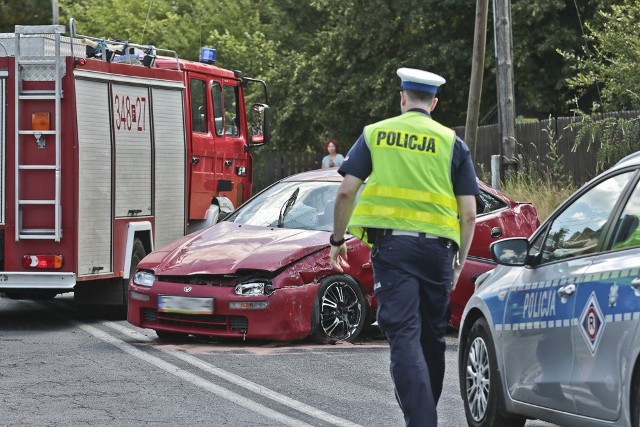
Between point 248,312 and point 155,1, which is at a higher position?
point 155,1

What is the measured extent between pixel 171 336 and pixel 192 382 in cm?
281

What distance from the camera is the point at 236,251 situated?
466 inches

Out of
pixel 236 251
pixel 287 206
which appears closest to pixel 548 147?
pixel 287 206

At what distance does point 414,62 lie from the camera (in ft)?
122

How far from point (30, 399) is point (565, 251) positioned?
3.58m

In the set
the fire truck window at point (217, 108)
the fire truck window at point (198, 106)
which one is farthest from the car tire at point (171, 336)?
the fire truck window at point (217, 108)

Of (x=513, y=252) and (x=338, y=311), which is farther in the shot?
(x=338, y=311)

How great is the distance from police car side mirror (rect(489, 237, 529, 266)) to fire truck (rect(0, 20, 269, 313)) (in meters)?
6.81

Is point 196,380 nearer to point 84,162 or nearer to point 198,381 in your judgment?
point 198,381

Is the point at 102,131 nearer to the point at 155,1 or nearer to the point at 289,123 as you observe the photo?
the point at 289,123

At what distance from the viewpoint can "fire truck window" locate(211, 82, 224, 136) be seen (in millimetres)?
17469

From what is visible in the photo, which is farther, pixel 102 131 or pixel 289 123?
pixel 289 123

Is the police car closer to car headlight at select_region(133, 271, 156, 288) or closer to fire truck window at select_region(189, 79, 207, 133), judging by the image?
car headlight at select_region(133, 271, 156, 288)

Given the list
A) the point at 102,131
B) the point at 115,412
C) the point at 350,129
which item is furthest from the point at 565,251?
the point at 350,129
